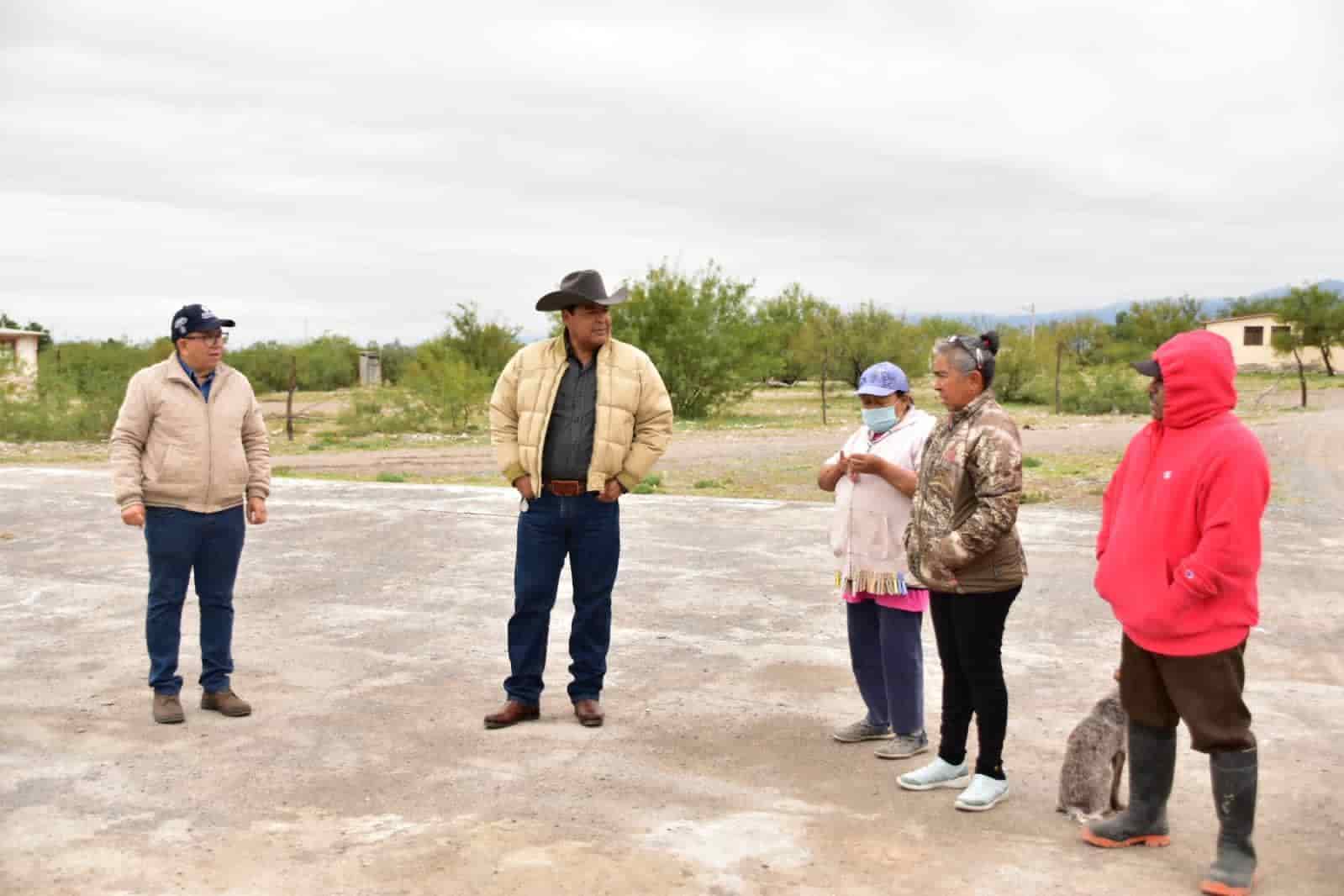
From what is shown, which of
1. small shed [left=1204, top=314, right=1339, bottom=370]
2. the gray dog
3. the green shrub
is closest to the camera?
the gray dog

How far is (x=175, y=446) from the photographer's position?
5488 millimetres

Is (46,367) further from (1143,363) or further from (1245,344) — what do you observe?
(1245,344)

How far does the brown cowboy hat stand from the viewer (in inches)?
213

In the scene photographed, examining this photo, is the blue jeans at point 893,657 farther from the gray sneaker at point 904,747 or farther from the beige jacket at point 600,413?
the beige jacket at point 600,413

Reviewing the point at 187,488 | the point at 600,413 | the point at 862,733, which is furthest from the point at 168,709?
the point at 862,733

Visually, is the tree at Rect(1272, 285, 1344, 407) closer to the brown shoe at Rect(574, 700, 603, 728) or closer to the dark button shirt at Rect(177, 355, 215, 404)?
the brown shoe at Rect(574, 700, 603, 728)

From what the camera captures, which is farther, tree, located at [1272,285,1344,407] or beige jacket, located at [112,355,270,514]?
tree, located at [1272,285,1344,407]

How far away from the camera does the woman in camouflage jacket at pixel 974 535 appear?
170 inches

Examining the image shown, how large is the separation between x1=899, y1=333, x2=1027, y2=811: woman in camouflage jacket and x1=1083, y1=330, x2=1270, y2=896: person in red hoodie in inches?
18.7

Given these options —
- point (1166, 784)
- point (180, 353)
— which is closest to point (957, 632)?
point (1166, 784)

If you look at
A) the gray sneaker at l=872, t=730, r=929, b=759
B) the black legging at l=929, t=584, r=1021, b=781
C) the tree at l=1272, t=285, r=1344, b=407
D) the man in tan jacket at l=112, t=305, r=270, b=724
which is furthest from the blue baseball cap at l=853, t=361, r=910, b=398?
the tree at l=1272, t=285, r=1344, b=407

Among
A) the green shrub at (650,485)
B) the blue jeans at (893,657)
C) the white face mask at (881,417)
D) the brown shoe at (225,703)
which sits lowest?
the brown shoe at (225,703)

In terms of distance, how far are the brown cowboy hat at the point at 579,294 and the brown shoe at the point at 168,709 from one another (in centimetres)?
235

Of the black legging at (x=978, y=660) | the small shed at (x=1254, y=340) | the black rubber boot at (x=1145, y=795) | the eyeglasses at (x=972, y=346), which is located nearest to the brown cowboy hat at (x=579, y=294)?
the eyeglasses at (x=972, y=346)
